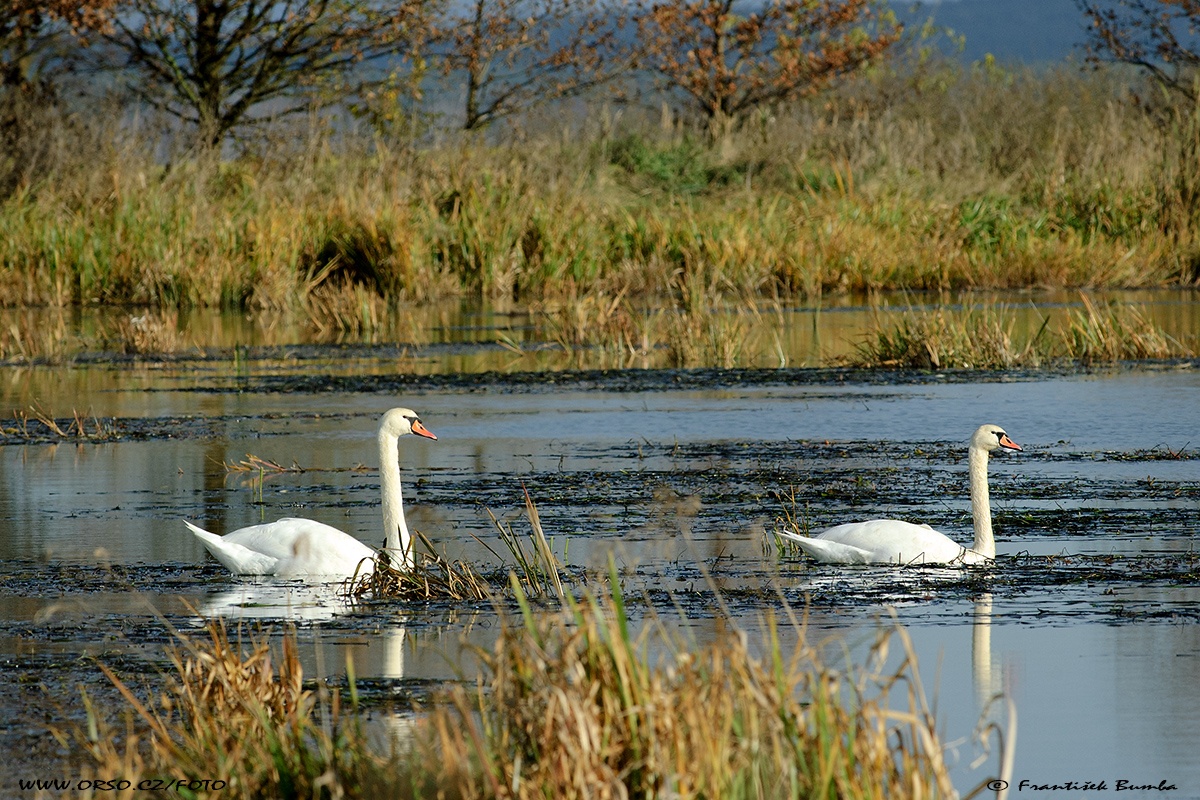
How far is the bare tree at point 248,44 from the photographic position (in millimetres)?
29609

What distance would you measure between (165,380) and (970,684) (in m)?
10.2

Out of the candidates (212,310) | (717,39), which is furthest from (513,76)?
(212,310)

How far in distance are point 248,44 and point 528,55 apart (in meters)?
7.65

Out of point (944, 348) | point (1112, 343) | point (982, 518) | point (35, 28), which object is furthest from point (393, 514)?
point (35, 28)

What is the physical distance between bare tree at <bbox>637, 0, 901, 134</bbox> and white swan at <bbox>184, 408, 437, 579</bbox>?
30.3 meters

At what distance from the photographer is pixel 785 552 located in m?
7.33

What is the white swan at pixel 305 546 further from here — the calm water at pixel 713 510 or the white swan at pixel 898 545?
the white swan at pixel 898 545

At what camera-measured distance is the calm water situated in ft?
17.6

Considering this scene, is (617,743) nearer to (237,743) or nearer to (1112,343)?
(237,743)

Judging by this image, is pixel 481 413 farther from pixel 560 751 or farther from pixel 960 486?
pixel 560 751

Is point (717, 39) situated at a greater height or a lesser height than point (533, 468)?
greater

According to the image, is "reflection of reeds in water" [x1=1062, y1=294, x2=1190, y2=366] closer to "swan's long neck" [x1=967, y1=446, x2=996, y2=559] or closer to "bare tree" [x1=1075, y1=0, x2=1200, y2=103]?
"swan's long neck" [x1=967, y1=446, x2=996, y2=559]

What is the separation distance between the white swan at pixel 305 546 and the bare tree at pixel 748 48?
3033 centimetres

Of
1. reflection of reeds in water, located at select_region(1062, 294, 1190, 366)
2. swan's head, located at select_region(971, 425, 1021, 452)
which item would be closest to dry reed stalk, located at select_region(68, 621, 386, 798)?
swan's head, located at select_region(971, 425, 1021, 452)
